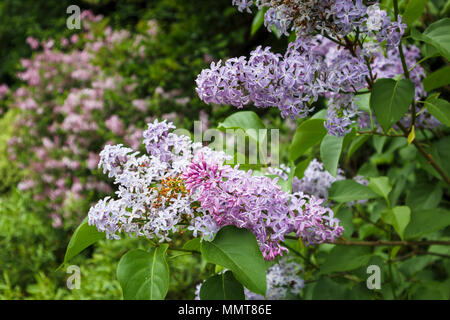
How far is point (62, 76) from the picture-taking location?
4188 millimetres

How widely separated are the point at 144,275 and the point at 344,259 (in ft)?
2.28

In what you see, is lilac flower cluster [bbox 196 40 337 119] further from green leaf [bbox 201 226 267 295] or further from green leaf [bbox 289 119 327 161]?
green leaf [bbox 201 226 267 295]

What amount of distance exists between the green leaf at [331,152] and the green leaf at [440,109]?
23 cm

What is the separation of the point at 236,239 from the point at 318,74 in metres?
0.40

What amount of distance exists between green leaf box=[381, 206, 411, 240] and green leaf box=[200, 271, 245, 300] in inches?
22.4

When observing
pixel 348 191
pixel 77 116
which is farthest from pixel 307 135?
pixel 77 116

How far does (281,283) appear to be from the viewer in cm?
137

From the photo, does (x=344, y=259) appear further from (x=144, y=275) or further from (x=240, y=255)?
(x=144, y=275)

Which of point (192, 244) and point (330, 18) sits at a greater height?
point (330, 18)

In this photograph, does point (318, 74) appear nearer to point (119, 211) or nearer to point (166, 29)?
point (119, 211)

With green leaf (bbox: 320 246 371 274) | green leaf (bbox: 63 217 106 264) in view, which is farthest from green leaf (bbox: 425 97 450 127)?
green leaf (bbox: 63 217 106 264)

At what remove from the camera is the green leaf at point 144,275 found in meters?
0.77
